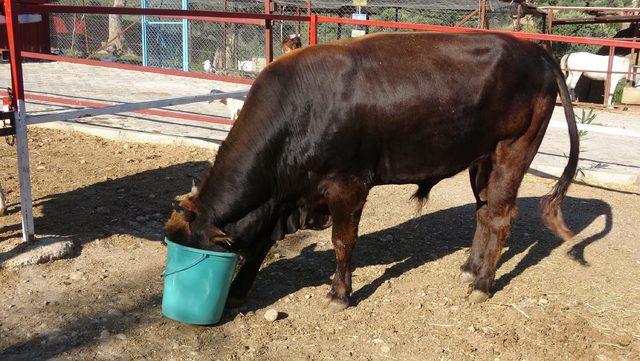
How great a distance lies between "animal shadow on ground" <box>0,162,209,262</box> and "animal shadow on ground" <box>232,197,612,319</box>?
99cm

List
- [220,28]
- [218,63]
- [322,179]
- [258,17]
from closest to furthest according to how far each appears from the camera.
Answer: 1. [322,179]
2. [258,17]
3. [218,63]
4. [220,28]

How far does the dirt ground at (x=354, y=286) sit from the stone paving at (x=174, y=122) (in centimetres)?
139

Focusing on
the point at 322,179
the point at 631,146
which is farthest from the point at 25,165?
the point at 631,146

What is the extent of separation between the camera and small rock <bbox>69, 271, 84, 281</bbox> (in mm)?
3965

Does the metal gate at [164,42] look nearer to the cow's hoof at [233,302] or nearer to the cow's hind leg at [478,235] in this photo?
the cow's hind leg at [478,235]

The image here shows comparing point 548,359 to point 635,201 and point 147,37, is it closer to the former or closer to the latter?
point 635,201

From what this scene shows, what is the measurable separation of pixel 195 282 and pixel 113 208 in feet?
6.60

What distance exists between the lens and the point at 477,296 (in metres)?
4.06

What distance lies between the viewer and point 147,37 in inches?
697

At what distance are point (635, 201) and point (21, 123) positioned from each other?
17.6 ft

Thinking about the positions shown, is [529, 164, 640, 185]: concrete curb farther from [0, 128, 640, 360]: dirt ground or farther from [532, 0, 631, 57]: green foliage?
[532, 0, 631, 57]: green foliage

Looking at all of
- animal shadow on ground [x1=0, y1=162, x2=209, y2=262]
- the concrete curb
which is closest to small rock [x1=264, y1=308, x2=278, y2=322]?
animal shadow on ground [x1=0, y1=162, x2=209, y2=262]

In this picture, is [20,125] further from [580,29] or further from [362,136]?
[580,29]

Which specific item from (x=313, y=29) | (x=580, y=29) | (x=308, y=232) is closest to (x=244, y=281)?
(x=308, y=232)
